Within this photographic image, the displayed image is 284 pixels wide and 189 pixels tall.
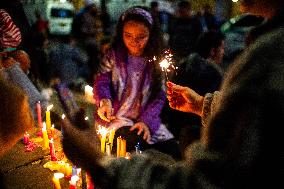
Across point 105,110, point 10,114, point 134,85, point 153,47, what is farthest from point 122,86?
point 10,114

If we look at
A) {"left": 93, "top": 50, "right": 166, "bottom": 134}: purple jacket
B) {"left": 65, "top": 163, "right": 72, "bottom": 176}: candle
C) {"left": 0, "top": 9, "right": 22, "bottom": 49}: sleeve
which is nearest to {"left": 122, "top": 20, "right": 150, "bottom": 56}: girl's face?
{"left": 93, "top": 50, "right": 166, "bottom": 134}: purple jacket

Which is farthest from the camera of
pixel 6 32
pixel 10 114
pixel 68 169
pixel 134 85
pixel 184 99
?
pixel 6 32

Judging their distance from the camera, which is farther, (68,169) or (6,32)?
(6,32)

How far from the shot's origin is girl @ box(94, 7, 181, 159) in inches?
164

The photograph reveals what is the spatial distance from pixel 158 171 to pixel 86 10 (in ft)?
36.3

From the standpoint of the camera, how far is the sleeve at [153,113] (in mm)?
4172

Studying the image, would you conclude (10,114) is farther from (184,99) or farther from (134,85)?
(134,85)

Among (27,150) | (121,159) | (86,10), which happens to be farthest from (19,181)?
(86,10)

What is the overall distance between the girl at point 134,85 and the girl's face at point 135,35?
0.08 metres

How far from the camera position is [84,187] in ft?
8.21

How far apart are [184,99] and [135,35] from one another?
1.38m

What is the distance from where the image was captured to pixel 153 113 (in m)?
4.16

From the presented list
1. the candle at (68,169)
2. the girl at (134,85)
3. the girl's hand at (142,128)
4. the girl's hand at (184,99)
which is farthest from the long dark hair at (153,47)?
the candle at (68,169)

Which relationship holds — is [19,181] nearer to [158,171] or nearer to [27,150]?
[27,150]
